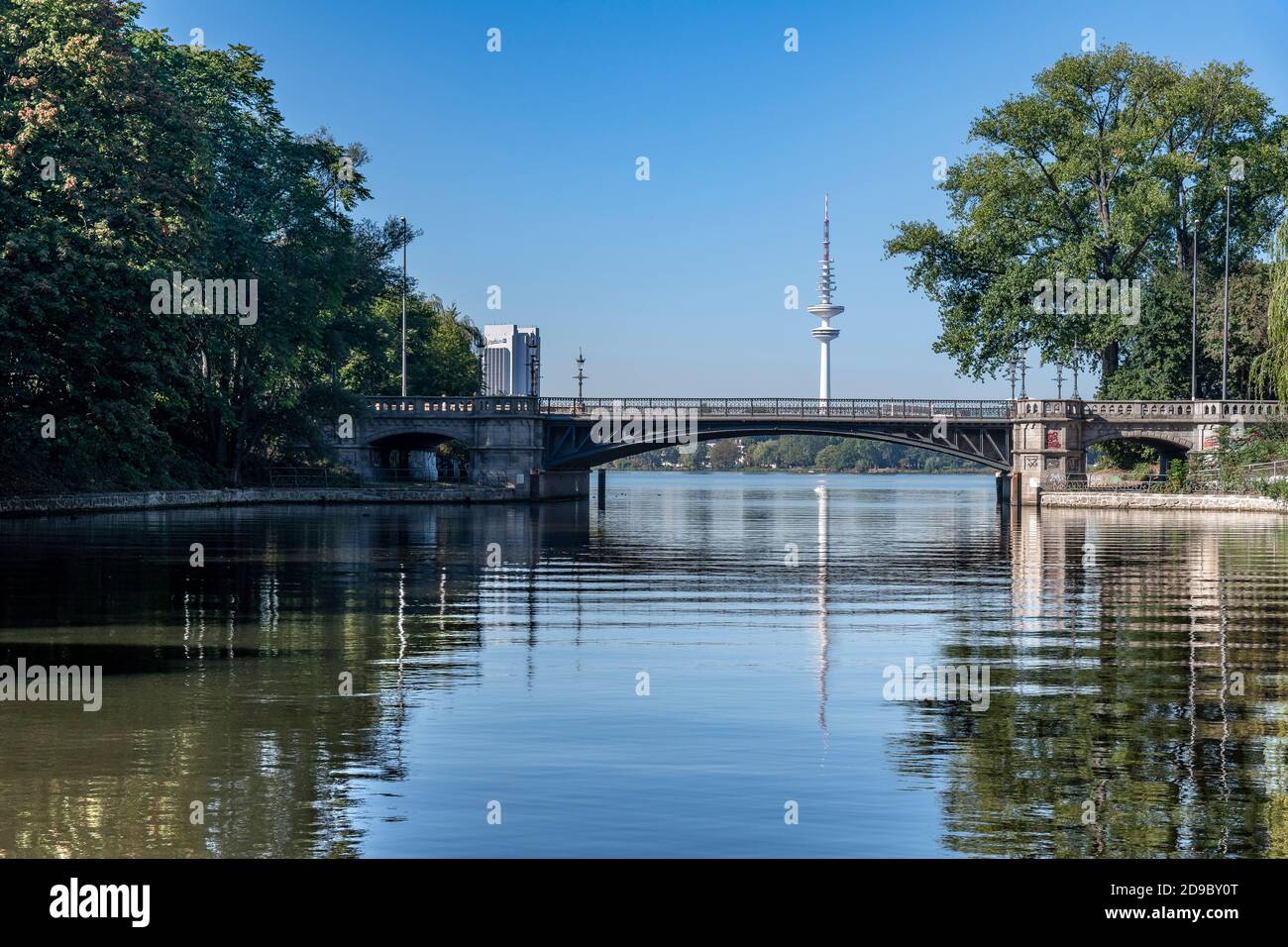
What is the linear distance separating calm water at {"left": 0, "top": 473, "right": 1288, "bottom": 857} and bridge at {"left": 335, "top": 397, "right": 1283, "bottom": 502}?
53.4 meters

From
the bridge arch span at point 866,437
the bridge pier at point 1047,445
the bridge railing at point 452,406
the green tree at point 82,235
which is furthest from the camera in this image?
the bridge railing at point 452,406

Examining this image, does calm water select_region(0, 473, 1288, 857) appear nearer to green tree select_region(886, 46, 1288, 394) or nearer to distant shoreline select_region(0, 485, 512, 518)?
distant shoreline select_region(0, 485, 512, 518)

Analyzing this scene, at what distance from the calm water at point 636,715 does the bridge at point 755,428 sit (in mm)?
53376

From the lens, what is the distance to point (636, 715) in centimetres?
1470

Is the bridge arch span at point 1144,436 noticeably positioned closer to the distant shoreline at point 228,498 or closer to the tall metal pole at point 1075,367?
the tall metal pole at point 1075,367

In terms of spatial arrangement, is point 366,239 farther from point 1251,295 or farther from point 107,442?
point 1251,295

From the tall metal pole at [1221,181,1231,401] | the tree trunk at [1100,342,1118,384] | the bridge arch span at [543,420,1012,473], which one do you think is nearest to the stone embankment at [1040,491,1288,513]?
the bridge arch span at [543,420,1012,473]

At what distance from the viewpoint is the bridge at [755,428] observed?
85.4 meters

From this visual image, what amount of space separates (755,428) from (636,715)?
2952 inches

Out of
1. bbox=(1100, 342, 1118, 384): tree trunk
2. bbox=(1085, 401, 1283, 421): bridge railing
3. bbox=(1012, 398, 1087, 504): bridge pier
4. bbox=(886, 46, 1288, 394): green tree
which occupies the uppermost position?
bbox=(886, 46, 1288, 394): green tree

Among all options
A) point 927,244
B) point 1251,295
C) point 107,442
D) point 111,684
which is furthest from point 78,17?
point 1251,295

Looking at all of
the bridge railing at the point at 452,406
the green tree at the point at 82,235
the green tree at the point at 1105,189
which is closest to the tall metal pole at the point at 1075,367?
the green tree at the point at 1105,189

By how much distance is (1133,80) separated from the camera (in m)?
86.5

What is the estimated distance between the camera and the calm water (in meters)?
10.2
